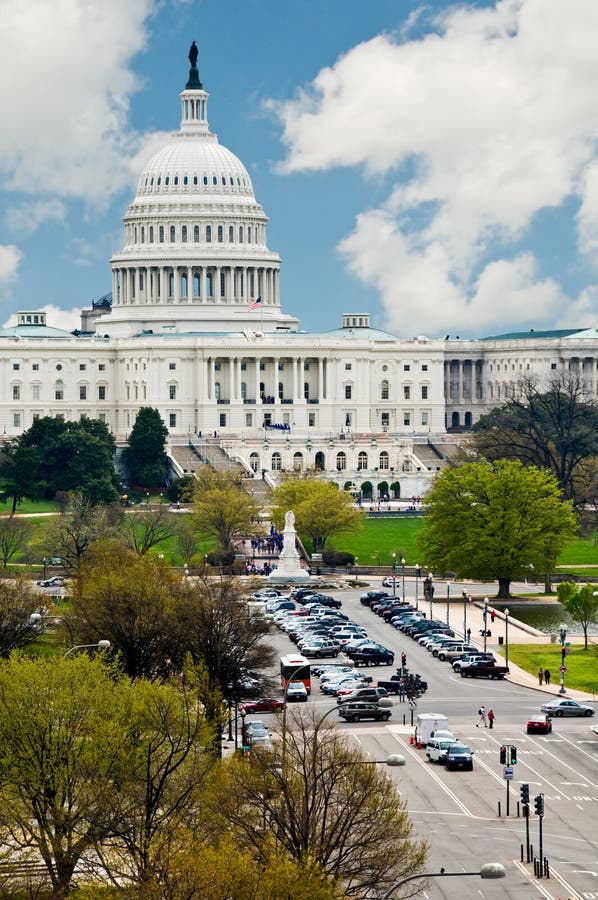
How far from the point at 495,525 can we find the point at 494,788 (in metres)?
56.2

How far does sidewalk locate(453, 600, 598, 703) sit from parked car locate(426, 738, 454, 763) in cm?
1371

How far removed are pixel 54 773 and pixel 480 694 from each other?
3710cm

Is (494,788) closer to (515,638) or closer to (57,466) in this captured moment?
(515,638)

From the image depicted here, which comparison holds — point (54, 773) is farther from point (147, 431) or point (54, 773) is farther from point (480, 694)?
point (147, 431)

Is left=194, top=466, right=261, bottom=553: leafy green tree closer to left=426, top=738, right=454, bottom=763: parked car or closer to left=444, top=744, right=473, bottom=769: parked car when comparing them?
left=426, top=738, right=454, bottom=763: parked car

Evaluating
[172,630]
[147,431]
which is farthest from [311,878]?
[147,431]

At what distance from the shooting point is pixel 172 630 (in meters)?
87.4

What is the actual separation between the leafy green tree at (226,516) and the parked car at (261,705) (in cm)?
5780

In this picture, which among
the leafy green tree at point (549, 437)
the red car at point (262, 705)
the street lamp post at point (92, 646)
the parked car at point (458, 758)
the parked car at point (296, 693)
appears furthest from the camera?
the leafy green tree at point (549, 437)

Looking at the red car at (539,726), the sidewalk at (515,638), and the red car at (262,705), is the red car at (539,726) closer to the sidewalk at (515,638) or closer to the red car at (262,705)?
the sidewalk at (515,638)

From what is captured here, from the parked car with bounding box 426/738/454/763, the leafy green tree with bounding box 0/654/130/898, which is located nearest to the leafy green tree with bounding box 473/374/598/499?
the parked car with bounding box 426/738/454/763

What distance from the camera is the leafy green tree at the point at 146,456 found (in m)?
185

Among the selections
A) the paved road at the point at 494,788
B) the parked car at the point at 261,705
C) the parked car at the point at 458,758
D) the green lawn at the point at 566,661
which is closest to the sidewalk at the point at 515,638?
the green lawn at the point at 566,661

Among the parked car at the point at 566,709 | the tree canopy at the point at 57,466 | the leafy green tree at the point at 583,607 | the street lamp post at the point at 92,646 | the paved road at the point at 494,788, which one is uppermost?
A: the tree canopy at the point at 57,466
